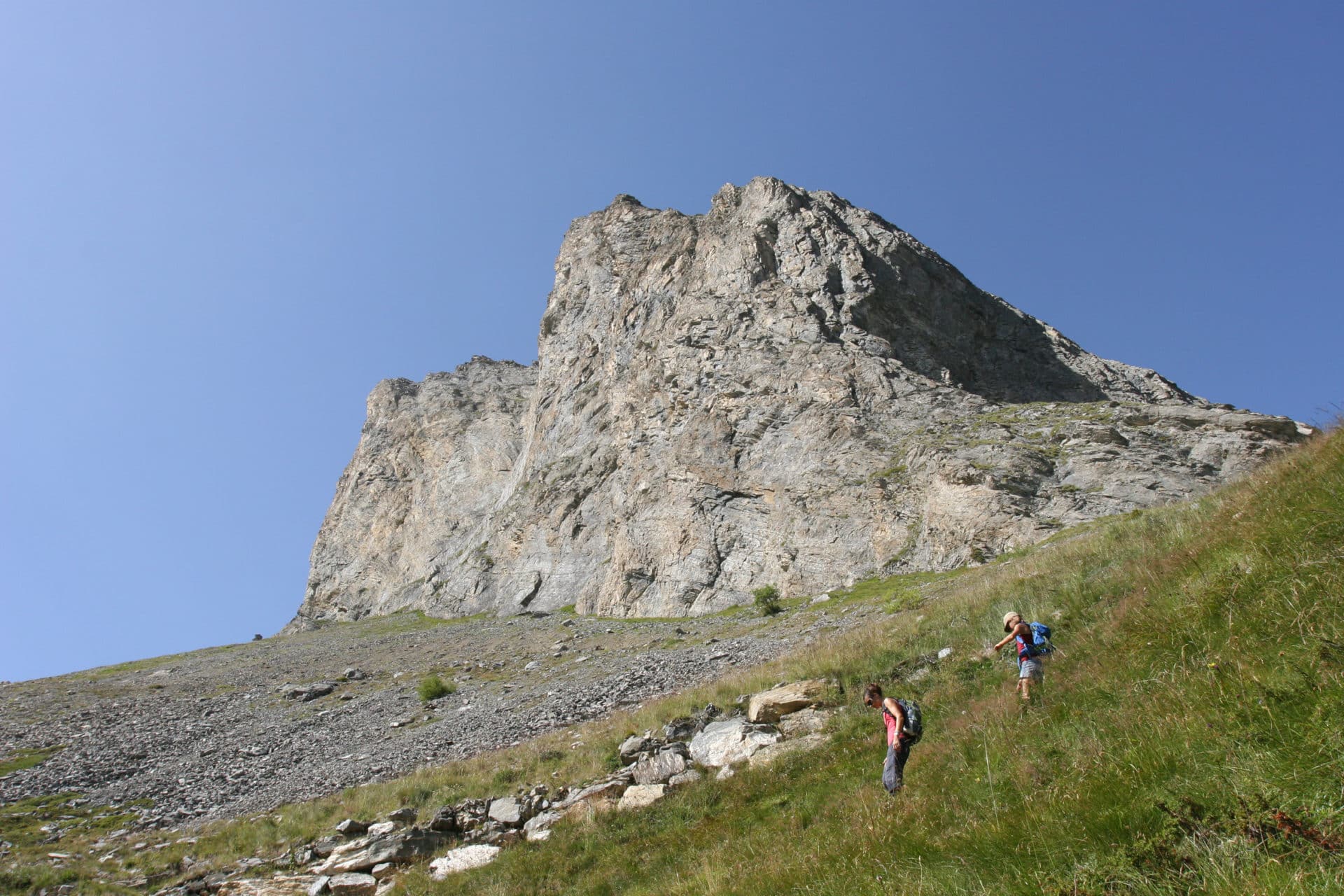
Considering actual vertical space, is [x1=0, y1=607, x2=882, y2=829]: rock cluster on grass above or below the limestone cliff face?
below

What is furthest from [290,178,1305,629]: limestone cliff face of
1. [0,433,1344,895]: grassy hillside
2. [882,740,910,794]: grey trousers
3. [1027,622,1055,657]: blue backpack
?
[882,740,910,794]: grey trousers

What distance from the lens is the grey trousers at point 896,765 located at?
8.52m

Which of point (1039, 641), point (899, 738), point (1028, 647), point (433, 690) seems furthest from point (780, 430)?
point (899, 738)

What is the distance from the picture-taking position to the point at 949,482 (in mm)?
39125

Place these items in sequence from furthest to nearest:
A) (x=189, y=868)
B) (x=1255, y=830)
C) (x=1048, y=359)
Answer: (x=1048, y=359)
(x=189, y=868)
(x=1255, y=830)

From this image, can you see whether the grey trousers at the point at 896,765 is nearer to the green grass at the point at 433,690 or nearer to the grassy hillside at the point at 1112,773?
the grassy hillside at the point at 1112,773

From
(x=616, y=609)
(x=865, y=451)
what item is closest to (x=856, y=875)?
(x=865, y=451)

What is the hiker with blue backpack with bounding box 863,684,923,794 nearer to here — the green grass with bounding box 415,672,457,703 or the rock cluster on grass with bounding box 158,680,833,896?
the rock cluster on grass with bounding box 158,680,833,896

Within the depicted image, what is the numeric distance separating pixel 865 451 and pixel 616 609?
21.5 meters

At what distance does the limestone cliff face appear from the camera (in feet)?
126

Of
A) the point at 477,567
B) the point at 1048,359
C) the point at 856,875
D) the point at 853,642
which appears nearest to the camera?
the point at 856,875

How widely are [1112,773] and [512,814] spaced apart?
34.6 ft

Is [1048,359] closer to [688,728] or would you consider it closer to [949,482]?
[949,482]

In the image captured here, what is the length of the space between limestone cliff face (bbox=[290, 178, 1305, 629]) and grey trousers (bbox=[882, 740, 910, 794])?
28.4 metres
